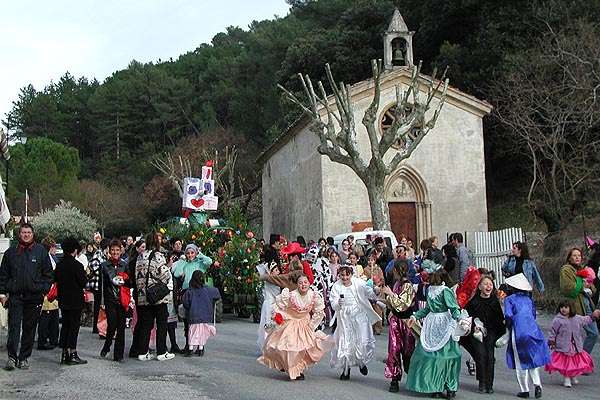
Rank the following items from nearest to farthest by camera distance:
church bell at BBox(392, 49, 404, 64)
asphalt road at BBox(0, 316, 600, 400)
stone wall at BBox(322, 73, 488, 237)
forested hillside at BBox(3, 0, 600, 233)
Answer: asphalt road at BBox(0, 316, 600, 400) → stone wall at BBox(322, 73, 488, 237) → church bell at BBox(392, 49, 404, 64) → forested hillside at BBox(3, 0, 600, 233)

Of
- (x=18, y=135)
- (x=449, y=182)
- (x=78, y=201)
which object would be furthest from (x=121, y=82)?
(x=449, y=182)

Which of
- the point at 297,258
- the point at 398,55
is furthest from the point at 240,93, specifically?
the point at 297,258

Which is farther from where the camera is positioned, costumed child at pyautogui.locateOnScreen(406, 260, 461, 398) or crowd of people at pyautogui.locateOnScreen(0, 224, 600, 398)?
crowd of people at pyautogui.locateOnScreen(0, 224, 600, 398)

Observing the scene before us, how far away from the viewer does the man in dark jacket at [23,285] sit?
10.4 meters

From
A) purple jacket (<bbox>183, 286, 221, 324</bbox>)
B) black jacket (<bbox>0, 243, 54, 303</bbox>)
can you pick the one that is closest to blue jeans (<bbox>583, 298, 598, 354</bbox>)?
purple jacket (<bbox>183, 286, 221, 324</bbox>)

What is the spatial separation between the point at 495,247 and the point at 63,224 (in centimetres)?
3287

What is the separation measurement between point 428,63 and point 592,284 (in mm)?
32063

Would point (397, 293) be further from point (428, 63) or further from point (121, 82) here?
point (121, 82)

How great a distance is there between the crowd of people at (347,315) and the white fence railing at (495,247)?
9156 mm

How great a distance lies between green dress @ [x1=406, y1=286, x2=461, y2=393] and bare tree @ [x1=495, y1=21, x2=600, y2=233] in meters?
18.0

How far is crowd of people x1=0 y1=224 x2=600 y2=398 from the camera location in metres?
9.42

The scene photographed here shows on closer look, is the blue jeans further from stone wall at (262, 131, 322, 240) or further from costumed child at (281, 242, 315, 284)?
A: stone wall at (262, 131, 322, 240)

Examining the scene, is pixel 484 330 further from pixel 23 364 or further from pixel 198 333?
pixel 23 364

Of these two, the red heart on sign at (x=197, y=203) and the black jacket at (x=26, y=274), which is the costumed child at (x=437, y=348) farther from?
the red heart on sign at (x=197, y=203)
